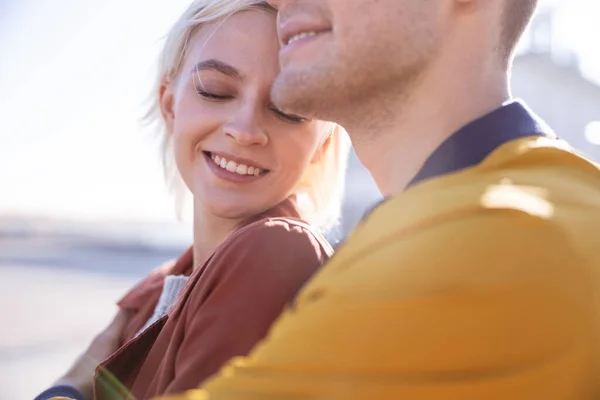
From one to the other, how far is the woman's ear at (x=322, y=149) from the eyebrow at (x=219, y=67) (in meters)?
0.40

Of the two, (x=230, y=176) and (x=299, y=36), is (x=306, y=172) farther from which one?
(x=299, y=36)

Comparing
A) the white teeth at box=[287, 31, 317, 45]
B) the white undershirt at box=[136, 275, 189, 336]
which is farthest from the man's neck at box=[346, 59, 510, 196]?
the white undershirt at box=[136, 275, 189, 336]

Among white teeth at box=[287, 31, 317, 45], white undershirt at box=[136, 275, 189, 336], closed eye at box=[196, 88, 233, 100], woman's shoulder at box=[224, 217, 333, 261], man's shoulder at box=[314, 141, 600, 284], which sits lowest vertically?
white undershirt at box=[136, 275, 189, 336]

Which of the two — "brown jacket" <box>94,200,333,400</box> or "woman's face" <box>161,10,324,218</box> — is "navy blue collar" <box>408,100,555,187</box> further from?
"woman's face" <box>161,10,324,218</box>

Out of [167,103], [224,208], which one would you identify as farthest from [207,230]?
[167,103]

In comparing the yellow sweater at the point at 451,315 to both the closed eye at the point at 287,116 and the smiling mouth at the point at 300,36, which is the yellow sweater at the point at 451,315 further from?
the closed eye at the point at 287,116

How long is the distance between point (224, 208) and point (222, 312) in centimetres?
67

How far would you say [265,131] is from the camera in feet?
5.62

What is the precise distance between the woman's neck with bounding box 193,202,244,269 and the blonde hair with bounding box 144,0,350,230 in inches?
9.9

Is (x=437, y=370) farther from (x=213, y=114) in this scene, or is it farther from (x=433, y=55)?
(x=213, y=114)

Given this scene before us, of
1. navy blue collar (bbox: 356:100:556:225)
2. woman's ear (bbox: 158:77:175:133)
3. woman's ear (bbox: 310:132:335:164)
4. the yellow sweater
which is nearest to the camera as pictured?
the yellow sweater

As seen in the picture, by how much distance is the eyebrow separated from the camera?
5.63 ft

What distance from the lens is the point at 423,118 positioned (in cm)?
131

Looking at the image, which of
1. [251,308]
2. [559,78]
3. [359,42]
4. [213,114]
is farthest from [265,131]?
[559,78]
